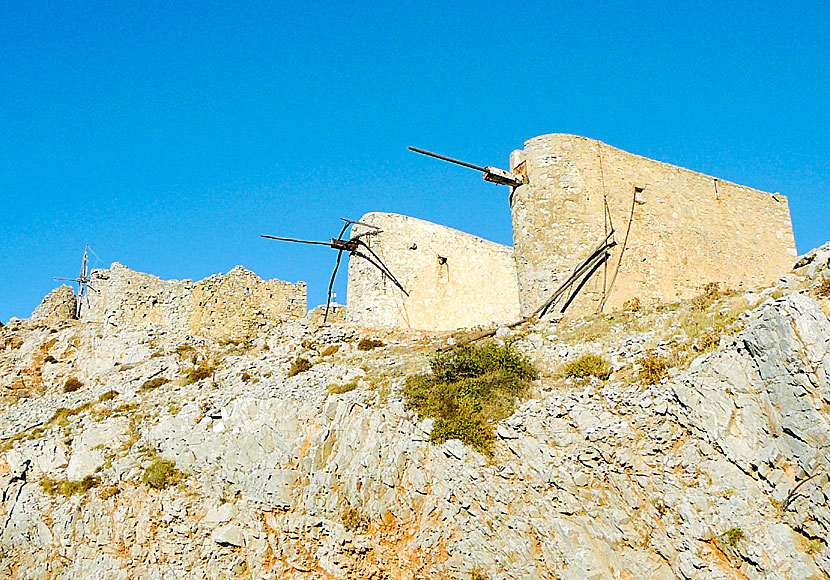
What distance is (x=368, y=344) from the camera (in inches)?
710

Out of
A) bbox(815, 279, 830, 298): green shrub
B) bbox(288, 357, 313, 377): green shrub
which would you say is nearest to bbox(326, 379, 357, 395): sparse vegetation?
bbox(288, 357, 313, 377): green shrub

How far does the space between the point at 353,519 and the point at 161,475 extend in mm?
4489

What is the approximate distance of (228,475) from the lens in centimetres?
1441

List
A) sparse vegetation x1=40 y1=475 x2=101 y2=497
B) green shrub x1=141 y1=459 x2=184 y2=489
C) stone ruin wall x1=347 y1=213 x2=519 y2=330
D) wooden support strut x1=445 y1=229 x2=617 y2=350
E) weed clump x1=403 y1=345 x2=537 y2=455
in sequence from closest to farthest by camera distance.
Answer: weed clump x1=403 y1=345 x2=537 y2=455, green shrub x1=141 y1=459 x2=184 y2=489, sparse vegetation x1=40 y1=475 x2=101 y2=497, wooden support strut x1=445 y1=229 x2=617 y2=350, stone ruin wall x1=347 y1=213 x2=519 y2=330

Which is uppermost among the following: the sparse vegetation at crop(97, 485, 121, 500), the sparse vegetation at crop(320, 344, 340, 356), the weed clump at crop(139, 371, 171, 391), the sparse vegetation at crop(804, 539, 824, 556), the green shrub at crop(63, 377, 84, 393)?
the green shrub at crop(63, 377, 84, 393)

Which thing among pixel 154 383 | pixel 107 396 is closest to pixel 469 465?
pixel 154 383

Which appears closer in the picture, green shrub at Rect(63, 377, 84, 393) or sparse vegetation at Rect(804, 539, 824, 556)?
sparse vegetation at Rect(804, 539, 824, 556)

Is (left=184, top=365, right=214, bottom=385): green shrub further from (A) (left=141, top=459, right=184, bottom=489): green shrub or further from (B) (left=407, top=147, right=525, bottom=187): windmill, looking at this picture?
(B) (left=407, top=147, right=525, bottom=187): windmill

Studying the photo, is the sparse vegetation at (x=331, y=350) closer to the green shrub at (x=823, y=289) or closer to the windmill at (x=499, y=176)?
the windmill at (x=499, y=176)

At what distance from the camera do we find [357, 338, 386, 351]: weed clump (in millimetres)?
17984

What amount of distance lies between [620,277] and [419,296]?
7.23 meters

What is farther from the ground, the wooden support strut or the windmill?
the windmill

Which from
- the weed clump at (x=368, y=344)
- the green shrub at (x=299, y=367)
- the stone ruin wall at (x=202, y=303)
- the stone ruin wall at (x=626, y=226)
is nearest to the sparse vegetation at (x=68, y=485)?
the green shrub at (x=299, y=367)

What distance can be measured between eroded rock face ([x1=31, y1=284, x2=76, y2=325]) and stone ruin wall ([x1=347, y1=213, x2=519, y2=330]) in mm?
11877
